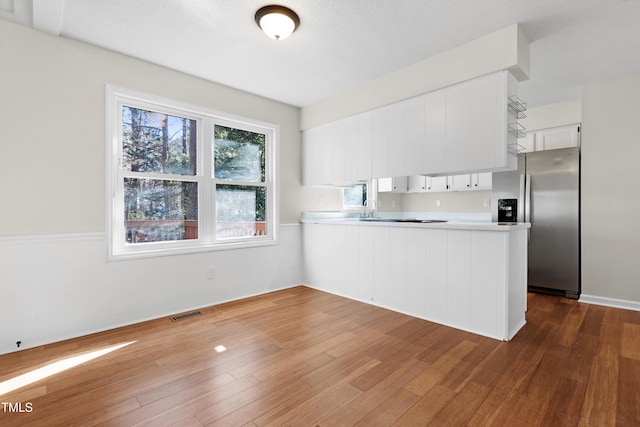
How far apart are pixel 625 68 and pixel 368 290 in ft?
11.5

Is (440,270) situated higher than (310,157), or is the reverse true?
(310,157)

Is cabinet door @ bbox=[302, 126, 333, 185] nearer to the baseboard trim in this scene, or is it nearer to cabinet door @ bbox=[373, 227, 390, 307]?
cabinet door @ bbox=[373, 227, 390, 307]

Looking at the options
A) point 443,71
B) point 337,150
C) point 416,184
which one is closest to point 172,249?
point 337,150

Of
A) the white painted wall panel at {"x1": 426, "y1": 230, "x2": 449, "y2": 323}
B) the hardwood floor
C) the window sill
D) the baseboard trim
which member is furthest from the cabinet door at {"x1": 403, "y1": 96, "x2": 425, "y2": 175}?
the baseboard trim

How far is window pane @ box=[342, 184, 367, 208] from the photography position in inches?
194

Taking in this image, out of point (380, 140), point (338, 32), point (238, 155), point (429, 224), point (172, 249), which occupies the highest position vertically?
point (338, 32)

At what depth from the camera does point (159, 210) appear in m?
3.15

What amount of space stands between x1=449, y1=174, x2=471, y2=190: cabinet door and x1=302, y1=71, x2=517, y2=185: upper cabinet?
1.85 m

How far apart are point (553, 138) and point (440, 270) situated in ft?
9.23

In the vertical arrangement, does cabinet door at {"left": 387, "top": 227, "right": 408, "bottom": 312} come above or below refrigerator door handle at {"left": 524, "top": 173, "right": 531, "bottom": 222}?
below

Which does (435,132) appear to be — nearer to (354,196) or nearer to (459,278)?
(459,278)

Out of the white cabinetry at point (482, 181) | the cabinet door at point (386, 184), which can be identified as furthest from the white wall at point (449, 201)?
the cabinet door at point (386, 184)

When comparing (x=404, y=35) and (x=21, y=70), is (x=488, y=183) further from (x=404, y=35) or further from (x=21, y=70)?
(x=21, y=70)

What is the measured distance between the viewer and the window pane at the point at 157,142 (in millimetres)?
2977
